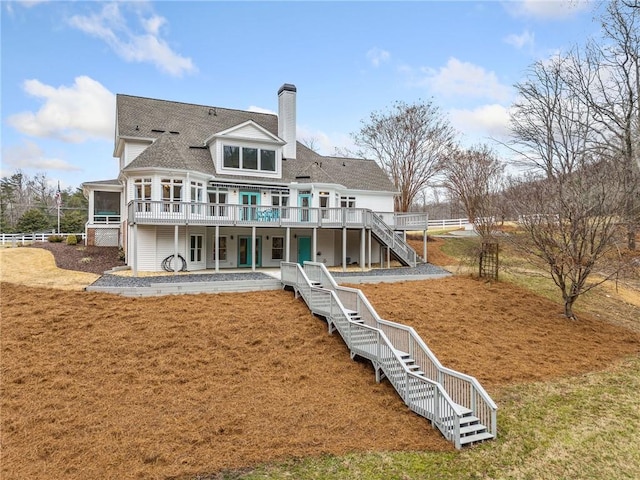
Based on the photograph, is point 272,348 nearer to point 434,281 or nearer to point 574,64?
point 434,281

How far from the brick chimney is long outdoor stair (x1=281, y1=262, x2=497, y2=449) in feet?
41.3

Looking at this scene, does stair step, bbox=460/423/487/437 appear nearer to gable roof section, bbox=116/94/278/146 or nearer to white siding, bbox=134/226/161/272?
white siding, bbox=134/226/161/272

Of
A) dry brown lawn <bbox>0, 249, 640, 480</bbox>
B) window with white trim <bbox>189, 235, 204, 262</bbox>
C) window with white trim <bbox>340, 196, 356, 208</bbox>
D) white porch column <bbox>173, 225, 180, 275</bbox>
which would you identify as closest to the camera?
dry brown lawn <bbox>0, 249, 640, 480</bbox>

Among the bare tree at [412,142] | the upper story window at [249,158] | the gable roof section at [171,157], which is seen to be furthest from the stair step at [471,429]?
the bare tree at [412,142]

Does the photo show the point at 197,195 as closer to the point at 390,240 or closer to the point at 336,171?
the point at 336,171

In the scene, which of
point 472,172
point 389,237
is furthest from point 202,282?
point 472,172

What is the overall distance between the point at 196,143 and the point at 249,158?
133 inches

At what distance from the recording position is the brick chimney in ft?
75.7

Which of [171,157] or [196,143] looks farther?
[196,143]

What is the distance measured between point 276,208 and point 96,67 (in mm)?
10572

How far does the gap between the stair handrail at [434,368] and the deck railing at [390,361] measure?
24 centimetres

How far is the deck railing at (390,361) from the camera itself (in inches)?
280

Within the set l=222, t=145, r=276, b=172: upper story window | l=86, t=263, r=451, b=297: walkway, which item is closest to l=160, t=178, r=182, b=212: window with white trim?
l=222, t=145, r=276, b=172: upper story window

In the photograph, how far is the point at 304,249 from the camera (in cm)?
2159
